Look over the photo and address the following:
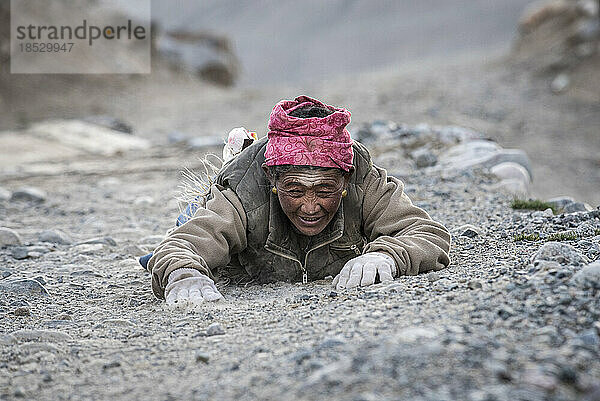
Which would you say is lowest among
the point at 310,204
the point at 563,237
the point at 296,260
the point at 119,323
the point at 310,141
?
the point at 119,323

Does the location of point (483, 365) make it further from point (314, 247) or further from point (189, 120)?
point (189, 120)

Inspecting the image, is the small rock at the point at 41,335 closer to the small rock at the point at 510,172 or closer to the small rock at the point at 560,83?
the small rock at the point at 510,172

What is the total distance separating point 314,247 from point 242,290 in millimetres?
491

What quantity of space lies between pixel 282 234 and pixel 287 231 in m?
0.04

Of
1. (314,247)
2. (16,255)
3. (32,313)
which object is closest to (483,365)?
(314,247)

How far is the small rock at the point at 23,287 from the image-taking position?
14.2 ft

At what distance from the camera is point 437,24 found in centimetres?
2930

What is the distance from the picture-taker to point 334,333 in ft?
9.32

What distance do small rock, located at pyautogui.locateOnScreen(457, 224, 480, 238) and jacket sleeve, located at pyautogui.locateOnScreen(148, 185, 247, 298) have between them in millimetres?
1802

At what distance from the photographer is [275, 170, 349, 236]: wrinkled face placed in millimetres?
3826

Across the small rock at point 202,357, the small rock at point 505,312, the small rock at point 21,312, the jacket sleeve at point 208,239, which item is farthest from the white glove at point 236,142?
the small rock at point 505,312

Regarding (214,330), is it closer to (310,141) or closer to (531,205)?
(310,141)

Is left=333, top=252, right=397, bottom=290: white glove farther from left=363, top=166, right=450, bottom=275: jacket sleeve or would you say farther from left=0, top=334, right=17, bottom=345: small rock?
left=0, top=334, right=17, bottom=345: small rock

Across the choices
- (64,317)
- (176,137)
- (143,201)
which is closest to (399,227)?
(64,317)
